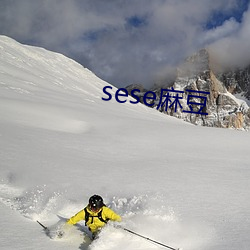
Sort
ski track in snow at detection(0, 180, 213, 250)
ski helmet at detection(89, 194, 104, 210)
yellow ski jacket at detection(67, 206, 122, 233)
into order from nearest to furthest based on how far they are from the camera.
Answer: ski track in snow at detection(0, 180, 213, 250)
ski helmet at detection(89, 194, 104, 210)
yellow ski jacket at detection(67, 206, 122, 233)

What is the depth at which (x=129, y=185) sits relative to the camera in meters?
7.71

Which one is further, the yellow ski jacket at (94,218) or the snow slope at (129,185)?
the yellow ski jacket at (94,218)

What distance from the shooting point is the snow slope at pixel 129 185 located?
527 cm

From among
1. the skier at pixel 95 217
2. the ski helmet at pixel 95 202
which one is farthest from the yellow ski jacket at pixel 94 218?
the ski helmet at pixel 95 202

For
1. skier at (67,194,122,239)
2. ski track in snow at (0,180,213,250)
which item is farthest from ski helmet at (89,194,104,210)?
ski track in snow at (0,180,213,250)

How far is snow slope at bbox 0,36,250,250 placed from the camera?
5270 mm

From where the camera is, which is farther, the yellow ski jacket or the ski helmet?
the yellow ski jacket

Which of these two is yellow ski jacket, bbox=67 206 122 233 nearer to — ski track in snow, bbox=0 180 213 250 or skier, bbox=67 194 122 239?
skier, bbox=67 194 122 239

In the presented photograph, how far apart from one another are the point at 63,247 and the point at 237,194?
4.13 metres

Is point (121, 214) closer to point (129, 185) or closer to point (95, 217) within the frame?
point (95, 217)

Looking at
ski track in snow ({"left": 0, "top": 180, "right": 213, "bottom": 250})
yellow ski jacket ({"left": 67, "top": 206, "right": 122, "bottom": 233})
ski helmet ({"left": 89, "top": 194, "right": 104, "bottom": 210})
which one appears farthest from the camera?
yellow ski jacket ({"left": 67, "top": 206, "right": 122, "bottom": 233})

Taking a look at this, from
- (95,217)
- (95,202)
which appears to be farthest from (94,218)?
(95,202)

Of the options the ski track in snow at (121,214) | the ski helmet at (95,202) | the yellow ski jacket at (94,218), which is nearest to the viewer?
the ski track in snow at (121,214)

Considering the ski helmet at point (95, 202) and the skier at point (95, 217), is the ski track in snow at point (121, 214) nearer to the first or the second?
the skier at point (95, 217)
